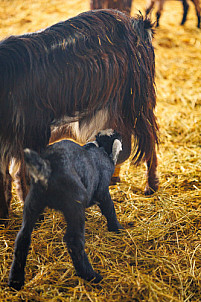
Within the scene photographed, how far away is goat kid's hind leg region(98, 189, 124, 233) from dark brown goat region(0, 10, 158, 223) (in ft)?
1.58

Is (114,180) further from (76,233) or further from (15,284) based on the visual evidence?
(15,284)

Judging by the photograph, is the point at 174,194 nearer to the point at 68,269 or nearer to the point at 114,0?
the point at 68,269

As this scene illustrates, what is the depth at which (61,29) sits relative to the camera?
7.15 feet

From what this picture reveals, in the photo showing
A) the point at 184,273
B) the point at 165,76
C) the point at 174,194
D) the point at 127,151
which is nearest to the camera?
the point at 184,273

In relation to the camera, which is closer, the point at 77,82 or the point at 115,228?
the point at 77,82

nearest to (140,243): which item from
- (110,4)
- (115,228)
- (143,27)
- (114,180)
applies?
(115,228)

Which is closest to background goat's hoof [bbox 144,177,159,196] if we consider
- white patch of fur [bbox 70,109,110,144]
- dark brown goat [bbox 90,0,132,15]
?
white patch of fur [bbox 70,109,110,144]

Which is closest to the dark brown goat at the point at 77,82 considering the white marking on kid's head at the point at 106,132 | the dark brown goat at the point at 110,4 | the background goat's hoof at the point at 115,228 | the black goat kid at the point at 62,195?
the white marking on kid's head at the point at 106,132

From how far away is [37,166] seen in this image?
164 centimetres

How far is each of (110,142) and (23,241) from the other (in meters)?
0.82

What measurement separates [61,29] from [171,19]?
5687 mm

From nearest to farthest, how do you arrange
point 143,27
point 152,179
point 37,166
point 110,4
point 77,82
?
point 37,166
point 77,82
point 143,27
point 152,179
point 110,4

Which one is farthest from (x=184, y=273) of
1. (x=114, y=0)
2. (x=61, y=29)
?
(x=114, y=0)

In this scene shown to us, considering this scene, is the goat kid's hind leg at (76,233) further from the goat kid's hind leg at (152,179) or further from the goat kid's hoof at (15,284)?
the goat kid's hind leg at (152,179)
